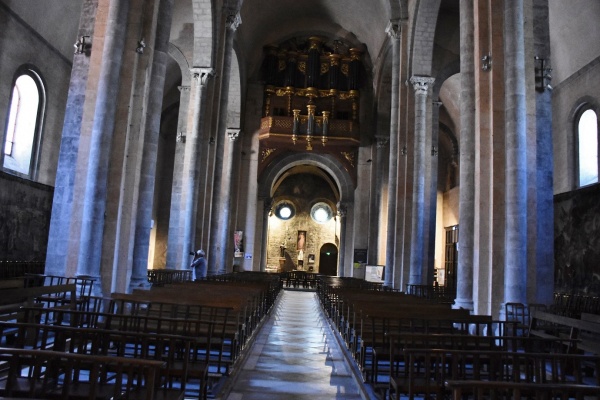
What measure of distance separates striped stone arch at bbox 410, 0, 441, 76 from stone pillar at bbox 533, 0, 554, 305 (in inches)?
302

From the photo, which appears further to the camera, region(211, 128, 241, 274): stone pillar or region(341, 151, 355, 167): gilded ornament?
region(341, 151, 355, 167): gilded ornament

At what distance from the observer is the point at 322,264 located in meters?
39.3

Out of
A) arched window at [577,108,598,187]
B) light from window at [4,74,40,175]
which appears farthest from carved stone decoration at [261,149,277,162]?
arched window at [577,108,598,187]

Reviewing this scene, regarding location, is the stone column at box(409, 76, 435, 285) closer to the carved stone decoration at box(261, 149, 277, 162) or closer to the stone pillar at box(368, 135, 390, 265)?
the stone pillar at box(368, 135, 390, 265)

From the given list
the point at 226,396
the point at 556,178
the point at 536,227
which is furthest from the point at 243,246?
the point at 226,396

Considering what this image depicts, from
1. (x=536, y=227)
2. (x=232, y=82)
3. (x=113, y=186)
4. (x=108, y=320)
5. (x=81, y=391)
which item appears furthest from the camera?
(x=232, y=82)

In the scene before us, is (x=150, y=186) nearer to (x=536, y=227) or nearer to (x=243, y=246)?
(x=536, y=227)

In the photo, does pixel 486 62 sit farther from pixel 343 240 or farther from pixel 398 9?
pixel 343 240

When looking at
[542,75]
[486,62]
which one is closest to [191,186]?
[486,62]

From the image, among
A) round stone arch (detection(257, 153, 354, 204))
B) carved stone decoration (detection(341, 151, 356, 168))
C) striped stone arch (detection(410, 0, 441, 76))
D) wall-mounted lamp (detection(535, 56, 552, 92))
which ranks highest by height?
striped stone arch (detection(410, 0, 441, 76))

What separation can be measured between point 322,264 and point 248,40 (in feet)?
62.7

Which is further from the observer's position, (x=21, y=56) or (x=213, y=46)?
(x=213, y=46)

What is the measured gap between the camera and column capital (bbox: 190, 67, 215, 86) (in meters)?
17.6

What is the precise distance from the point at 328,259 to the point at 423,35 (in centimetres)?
2469
